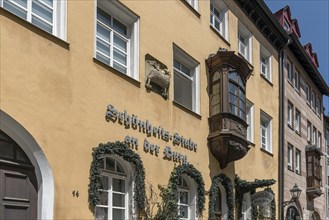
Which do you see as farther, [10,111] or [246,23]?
[246,23]

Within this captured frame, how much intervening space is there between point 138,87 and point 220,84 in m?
4.42

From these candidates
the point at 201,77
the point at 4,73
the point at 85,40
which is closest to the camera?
the point at 4,73

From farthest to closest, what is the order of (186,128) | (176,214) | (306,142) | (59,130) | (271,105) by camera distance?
(306,142), (271,105), (186,128), (176,214), (59,130)

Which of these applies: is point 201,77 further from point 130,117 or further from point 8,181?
point 8,181

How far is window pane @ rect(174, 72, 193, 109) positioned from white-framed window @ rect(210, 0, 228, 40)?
337 cm

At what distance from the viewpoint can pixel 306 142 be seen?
30656 mm

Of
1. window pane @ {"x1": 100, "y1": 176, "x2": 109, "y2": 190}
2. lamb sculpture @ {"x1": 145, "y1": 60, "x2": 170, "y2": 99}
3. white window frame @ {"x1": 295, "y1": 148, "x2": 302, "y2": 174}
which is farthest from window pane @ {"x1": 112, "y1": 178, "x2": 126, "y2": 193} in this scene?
white window frame @ {"x1": 295, "y1": 148, "x2": 302, "y2": 174}

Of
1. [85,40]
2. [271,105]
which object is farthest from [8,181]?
[271,105]

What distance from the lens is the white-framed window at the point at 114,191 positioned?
37.3ft

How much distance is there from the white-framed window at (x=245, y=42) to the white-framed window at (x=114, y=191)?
9.98 metres

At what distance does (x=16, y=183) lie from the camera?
915 centimetres

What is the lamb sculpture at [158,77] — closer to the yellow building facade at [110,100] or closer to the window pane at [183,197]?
the yellow building facade at [110,100]

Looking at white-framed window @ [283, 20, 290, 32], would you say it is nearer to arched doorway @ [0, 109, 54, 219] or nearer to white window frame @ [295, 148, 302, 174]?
white window frame @ [295, 148, 302, 174]

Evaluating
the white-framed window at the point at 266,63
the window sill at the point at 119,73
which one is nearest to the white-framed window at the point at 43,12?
the window sill at the point at 119,73
